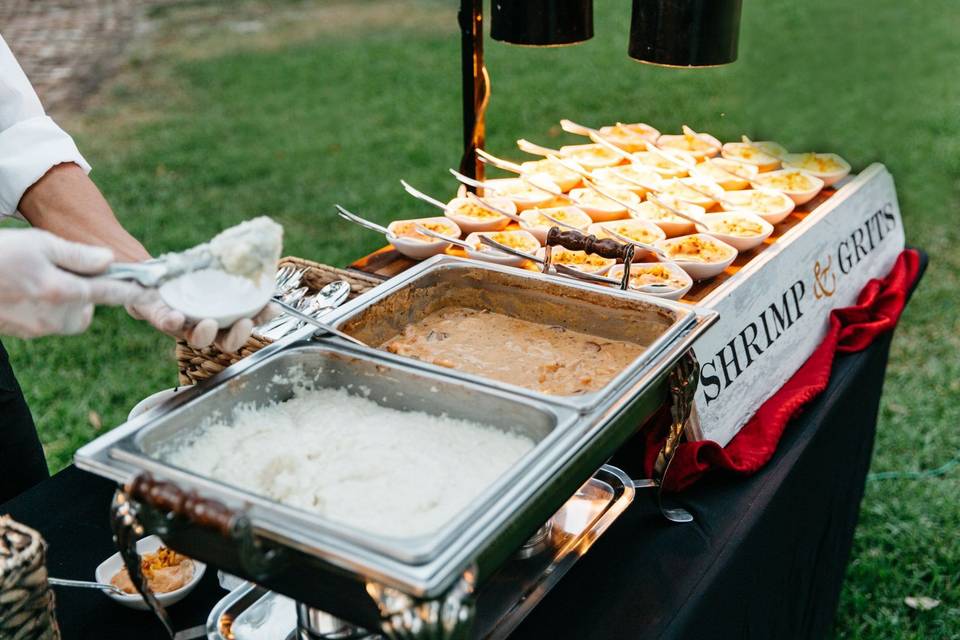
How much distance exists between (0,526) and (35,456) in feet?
3.09

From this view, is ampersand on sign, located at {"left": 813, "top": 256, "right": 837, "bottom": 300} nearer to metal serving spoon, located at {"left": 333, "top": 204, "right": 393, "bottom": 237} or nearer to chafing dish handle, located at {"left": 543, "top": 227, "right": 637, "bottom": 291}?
chafing dish handle, located at {"left": 543, "top": 227, "right": 637, "bottom": 291}

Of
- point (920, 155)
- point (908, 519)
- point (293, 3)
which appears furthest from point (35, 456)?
point (293, 3)

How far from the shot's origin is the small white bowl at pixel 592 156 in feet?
8.38

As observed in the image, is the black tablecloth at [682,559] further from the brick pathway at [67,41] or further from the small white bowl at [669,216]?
the brick pathway at [67,41]

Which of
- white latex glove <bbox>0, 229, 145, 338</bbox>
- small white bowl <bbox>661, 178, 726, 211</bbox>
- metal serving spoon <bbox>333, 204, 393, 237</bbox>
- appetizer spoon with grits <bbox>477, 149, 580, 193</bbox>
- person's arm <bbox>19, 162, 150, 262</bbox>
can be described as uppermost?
white latex glove <bbox>0, 229, 145, 338</bbox>

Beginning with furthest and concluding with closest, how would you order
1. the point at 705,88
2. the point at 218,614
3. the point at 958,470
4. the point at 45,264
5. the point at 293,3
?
the point at 293,3
the point at 705,88
the point at 958,470
the point at 218,614
the point at 45,264

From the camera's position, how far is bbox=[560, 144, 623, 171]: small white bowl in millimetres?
2555

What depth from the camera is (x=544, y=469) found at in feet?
3.22

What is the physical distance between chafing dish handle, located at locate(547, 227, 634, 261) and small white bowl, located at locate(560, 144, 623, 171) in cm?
97

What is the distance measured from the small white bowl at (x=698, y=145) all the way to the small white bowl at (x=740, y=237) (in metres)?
0.50

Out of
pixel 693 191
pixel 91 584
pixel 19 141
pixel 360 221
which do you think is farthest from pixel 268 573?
pixel 693 191

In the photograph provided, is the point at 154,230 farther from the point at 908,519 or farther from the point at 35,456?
the point at 908,519

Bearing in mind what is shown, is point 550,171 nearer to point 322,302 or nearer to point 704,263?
point 704,263

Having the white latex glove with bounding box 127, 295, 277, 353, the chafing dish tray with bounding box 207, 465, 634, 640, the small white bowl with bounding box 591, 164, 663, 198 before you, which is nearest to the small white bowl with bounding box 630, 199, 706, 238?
the small white bowl with bounding box 591, 164, 663, 198
